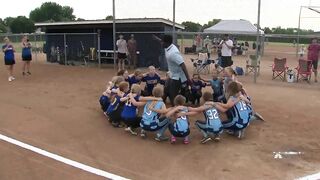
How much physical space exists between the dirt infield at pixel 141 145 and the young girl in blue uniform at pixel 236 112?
223mm

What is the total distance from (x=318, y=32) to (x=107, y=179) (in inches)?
977

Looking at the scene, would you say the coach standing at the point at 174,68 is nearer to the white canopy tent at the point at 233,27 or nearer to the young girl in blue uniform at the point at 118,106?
the young girl in blue uniform at the point at 118,106

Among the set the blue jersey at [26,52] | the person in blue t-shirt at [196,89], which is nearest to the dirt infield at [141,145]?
the person in blue t-shirt at [196,89]

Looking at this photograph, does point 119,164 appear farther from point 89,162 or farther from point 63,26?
point 63,26

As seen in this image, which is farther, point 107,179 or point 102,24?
point 102,24

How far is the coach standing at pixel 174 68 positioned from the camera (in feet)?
28.9

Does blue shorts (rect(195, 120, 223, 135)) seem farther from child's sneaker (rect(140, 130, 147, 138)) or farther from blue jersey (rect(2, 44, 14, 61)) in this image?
blue jersey (rect(2, 44, 14, 61))

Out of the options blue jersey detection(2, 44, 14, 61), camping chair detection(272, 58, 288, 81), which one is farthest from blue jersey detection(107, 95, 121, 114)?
camping chair detection(272, 58, 288, 81)

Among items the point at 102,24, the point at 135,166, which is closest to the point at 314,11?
the point at 102,24

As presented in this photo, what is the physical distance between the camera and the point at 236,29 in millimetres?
28312

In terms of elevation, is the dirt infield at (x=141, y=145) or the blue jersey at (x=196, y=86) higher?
the blue jersey at (x=196, y=86)

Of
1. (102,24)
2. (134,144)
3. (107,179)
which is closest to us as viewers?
(107,179)

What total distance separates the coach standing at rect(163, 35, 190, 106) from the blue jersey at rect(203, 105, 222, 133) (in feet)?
4.69

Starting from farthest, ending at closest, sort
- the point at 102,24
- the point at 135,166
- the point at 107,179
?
the point at 102,24
the point at 135,166
the point at 107,179
